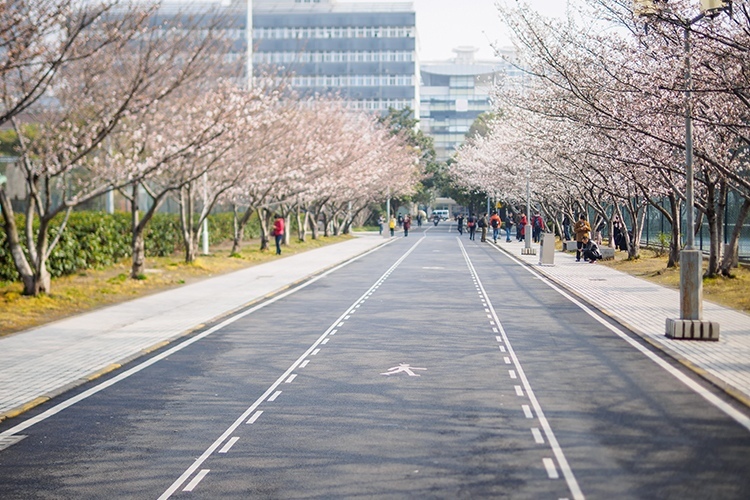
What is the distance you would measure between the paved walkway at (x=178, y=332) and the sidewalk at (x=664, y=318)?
14 millimetres

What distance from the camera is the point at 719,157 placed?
24.3 meters

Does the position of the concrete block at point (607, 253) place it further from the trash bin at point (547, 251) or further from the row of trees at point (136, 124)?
the row of trees at point (136, 124)

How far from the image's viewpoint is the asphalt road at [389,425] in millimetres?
7699

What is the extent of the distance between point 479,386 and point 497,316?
8016mm

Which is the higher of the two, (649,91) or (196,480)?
(649,91)

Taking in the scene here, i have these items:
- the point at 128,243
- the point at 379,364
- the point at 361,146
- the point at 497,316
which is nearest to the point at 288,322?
the point at 497,316

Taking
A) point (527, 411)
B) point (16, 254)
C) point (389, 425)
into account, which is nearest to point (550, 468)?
point (389, 425)

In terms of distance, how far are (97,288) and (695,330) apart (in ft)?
51.2

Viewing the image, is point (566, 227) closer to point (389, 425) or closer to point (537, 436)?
point (389, 425)

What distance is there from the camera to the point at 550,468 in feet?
26.5

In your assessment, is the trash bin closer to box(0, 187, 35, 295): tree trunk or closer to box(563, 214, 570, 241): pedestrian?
box(0, 187, 35, 295): tree trunk

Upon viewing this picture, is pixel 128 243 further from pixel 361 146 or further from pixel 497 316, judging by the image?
pixel 361 146

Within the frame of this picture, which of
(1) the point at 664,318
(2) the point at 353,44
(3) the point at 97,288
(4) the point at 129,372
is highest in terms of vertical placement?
(2) the point at 353,44

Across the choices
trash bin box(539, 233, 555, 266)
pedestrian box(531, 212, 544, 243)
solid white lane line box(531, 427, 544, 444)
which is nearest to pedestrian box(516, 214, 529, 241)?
pedestrian box(531, 212, 544, 243)
